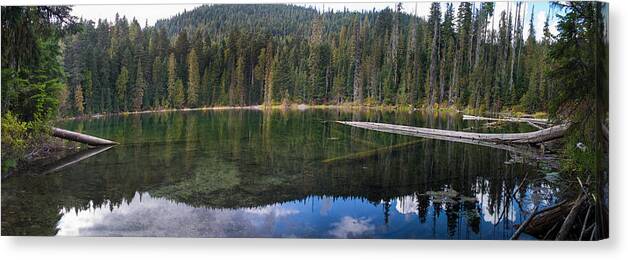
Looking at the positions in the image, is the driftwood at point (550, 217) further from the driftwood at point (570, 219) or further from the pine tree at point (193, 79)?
the pine tree at point (193, 79)

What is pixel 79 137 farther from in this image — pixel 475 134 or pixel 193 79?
pixel 475 134

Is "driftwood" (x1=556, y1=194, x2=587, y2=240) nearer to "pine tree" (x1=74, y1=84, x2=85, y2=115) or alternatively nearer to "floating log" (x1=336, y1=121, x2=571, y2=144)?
"floating log" (x1=336, y1=121, x2=571, y2=144)

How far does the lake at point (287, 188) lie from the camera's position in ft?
18.4

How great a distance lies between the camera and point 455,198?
5617 millimetres

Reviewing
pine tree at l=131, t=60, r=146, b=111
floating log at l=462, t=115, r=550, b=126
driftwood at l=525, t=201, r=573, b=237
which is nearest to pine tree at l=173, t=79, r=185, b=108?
pine tree at l=131, t=60, r=146, b=111

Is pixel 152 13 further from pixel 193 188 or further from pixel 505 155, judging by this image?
pixel 505 155

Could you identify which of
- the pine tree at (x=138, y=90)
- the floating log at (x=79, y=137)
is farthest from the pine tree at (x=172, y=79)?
the floating log at (x=79, y=137)

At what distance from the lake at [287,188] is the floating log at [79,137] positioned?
0.21ft

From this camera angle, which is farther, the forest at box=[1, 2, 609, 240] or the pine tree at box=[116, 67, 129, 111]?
the pine tree at box=[116, 67, 129, 111]

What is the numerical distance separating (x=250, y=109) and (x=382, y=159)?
143 cm

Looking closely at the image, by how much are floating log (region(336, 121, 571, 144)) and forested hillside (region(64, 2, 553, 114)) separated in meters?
0.24

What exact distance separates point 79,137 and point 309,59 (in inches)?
94.1

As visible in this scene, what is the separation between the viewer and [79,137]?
5.96 m

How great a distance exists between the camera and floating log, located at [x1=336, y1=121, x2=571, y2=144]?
18.6 ft
